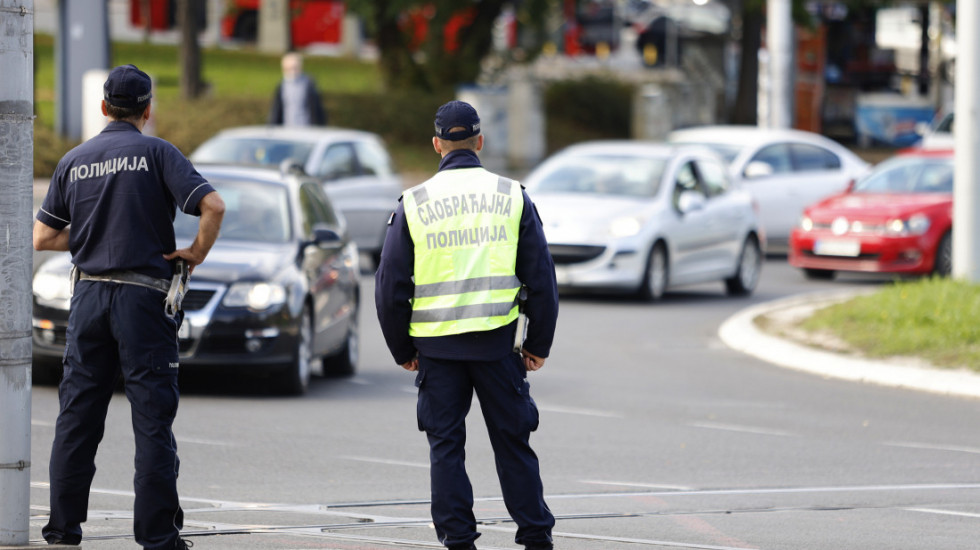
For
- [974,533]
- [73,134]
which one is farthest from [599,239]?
[73,134]

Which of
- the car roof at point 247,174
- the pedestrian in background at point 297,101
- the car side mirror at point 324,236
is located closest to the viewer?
the car side mirror at point 324,236

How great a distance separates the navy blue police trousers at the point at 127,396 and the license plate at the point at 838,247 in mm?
13795

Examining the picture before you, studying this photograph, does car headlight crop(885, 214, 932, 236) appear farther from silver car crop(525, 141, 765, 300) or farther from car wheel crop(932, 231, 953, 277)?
silver car crop(525, 141, 765, 300)

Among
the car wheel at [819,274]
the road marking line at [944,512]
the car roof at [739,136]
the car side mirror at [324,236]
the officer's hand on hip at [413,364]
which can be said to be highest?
the car roof at [739,136]

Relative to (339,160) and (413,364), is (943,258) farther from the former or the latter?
(413,364)

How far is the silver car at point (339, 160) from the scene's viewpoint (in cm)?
1864

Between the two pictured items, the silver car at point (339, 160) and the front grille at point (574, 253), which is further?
the silver car at point (339, 160)

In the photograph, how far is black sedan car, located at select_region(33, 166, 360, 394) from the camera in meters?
10.4

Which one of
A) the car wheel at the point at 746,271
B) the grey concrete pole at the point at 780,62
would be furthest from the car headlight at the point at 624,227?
the grey concrete pole at the point at 780,62

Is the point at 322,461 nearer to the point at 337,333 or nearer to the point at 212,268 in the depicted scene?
the point at 212,268

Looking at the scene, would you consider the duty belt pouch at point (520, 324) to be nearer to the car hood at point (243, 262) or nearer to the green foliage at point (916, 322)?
the car hood at point (243, 262)

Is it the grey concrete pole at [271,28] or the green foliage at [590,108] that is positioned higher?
the grey concrete pole at [271,28]

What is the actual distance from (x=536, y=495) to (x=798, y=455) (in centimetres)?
349

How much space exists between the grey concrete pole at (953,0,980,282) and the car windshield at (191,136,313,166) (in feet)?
25.3
